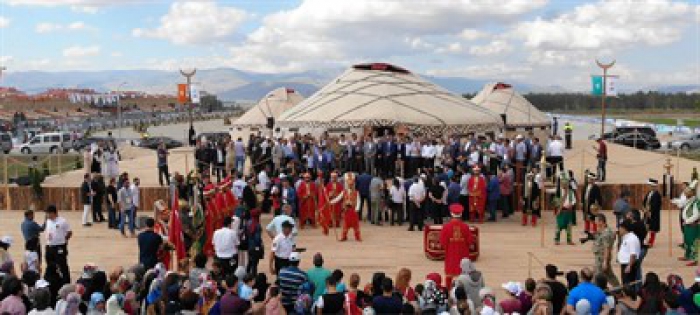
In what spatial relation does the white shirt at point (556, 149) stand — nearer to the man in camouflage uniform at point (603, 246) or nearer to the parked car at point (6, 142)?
the man in camouflage uniform at point (603, 246)

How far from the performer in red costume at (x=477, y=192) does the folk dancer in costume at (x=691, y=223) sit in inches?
163

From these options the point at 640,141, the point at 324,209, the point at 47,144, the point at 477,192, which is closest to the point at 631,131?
the point at 640,141

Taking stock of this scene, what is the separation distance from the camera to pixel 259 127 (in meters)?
31.4

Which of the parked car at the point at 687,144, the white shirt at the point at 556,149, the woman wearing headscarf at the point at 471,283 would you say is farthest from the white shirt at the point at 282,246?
the parked car at the point at 687,144

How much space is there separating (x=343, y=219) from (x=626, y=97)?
94710 mm

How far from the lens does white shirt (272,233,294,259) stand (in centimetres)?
941

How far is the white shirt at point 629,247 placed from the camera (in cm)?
873

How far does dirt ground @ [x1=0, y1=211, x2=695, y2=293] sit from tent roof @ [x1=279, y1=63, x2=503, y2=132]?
309 inches

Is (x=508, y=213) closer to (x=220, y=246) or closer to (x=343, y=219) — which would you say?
(x=343, y=219)

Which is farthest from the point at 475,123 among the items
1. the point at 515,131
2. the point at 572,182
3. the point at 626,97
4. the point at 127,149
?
the point at 626,97

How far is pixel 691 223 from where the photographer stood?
36.6 feet

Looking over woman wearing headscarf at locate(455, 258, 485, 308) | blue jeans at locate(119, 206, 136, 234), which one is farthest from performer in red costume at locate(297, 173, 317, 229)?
woman wearing headscarf at locate(455, 258, 485, 308)

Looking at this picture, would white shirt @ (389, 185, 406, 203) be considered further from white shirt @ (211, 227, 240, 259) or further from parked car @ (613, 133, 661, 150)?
parked car @ (613, 133, 661, 150)

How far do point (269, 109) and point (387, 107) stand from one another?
1178 cm
